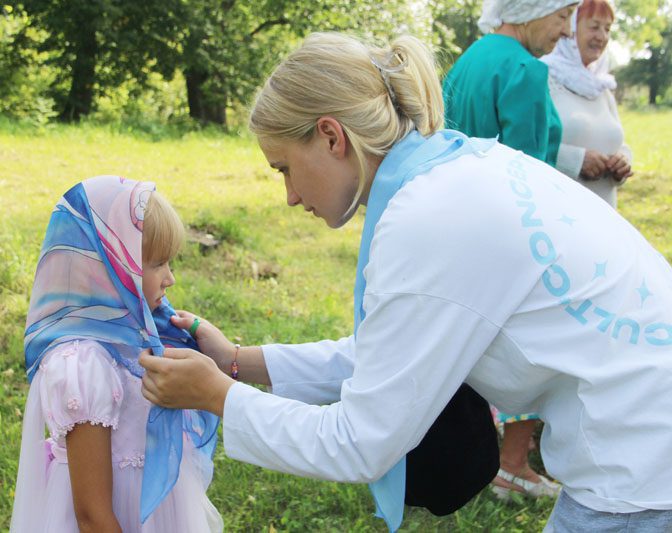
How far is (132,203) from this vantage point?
2070 millimetres

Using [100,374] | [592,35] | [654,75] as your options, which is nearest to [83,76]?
[592,35]

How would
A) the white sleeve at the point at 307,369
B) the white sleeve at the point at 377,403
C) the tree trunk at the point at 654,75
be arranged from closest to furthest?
the white sleeve at the point at 377,403 < the white sleeve at the point at 307,369 < the tree trunk at the point at 654,75

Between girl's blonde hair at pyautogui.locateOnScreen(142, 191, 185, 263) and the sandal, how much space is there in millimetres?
1783

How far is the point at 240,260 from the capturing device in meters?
5.67

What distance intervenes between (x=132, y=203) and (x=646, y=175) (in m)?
9.69

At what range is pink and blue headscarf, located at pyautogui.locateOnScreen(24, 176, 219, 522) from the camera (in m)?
2.03

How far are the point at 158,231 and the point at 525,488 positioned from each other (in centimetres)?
192

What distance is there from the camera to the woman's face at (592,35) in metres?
3.86

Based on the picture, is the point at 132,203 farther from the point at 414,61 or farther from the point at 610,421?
the point at 610,421

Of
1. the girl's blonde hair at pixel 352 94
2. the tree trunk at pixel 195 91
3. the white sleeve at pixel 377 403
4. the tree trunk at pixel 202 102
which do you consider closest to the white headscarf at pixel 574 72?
the girl's blonde hair at pixel 352 94

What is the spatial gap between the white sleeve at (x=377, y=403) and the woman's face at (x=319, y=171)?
34 cm

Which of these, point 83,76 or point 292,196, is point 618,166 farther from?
point 83,76

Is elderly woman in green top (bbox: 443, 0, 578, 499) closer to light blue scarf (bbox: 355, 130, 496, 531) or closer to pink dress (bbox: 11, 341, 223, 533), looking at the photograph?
light blue scarf (bbox: 355, 130, 496, 531)

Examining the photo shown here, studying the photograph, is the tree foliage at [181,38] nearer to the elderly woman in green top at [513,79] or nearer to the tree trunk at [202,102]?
the tree trunk at [202,102]
